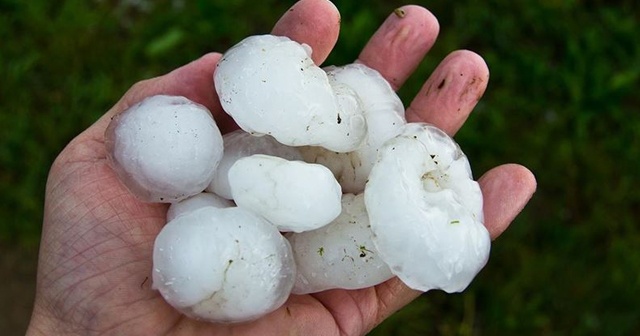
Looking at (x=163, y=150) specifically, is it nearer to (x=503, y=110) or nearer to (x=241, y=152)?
(x=241, y=152)

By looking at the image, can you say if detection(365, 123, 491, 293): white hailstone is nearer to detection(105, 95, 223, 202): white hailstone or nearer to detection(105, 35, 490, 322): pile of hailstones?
detection(105, 35, 490, 322): pile of hailstones

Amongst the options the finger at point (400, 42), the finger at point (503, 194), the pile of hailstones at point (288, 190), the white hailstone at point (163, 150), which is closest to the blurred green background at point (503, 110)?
the finger at point (400, 42)

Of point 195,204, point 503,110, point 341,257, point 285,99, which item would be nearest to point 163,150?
point 195,204

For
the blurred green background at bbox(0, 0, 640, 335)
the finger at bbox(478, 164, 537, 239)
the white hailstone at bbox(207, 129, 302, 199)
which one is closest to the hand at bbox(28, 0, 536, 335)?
the finger at bbox(478, 164, 537, 239)

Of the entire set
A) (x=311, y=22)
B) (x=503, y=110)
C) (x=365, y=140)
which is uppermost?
(x=311, y=22)

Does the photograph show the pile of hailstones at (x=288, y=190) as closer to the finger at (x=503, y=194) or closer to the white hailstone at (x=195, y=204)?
the white hailstone at (x=195, y=204)

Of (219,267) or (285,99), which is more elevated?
(285,99)
